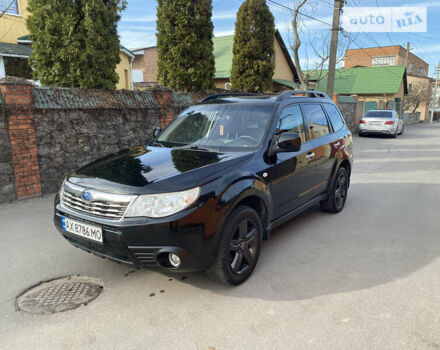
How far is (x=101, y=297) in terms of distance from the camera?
10.2ft

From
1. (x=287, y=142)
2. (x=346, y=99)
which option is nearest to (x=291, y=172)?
(x=287, y=142)

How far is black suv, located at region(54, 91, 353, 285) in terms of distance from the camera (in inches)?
108

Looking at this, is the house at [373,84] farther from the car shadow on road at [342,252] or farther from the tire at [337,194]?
the car shadow on road at [342,252]

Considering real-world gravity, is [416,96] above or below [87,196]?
above

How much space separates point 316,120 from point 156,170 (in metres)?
2.71

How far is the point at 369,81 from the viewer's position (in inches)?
1361

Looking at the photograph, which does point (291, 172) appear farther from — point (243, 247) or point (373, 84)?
point (373, 84)

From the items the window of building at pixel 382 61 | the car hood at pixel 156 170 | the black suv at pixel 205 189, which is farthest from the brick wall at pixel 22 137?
the window of building at pixel 382 61

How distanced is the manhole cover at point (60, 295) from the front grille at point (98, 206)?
796 millimetres

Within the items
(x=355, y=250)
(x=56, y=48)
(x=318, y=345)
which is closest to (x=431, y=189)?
(x=355, y=250)

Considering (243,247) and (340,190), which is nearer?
(243,247)

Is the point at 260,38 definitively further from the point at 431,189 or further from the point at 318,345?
the point at 318,345

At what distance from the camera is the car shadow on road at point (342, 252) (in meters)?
3.30

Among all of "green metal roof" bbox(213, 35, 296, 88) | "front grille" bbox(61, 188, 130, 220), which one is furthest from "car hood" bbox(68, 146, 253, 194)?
"green metal roof" bbox(213, 35, 296, 88)
